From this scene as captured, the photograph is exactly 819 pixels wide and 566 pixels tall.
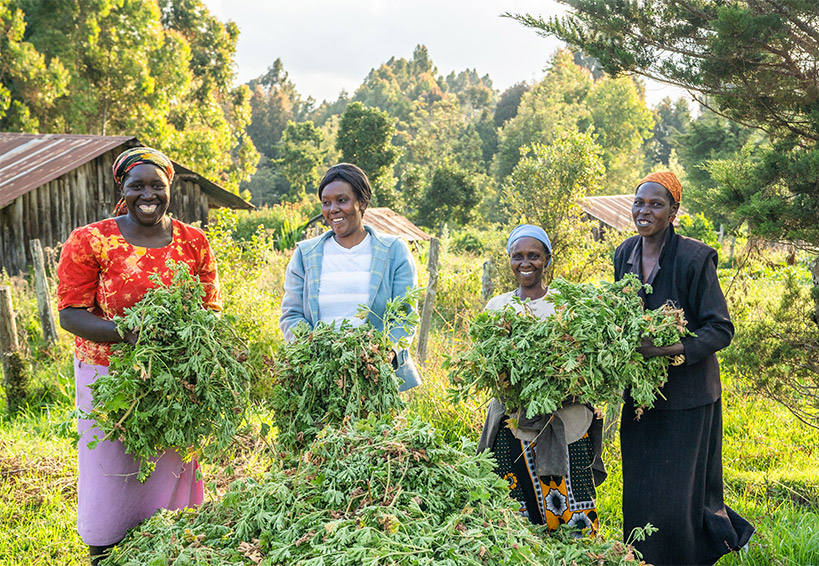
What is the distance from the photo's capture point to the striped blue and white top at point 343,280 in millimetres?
3227

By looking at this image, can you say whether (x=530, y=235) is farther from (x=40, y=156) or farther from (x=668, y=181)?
(x=40, y=156)

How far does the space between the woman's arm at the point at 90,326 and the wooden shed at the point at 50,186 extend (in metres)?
12.4

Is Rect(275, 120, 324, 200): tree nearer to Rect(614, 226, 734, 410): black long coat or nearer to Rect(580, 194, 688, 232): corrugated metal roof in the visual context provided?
Rect(580, 194, 688, 232): corrugated metal roof

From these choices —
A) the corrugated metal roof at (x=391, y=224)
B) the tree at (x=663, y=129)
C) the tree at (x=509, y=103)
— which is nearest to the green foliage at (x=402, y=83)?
the tree at (x=509, y=103)

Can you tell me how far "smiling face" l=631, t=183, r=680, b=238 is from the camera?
3.08m

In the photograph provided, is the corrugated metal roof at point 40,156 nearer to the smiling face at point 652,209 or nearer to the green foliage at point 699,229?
the smiling face at point 652,209

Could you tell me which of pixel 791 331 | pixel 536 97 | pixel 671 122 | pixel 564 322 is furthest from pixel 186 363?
pixel 671 122

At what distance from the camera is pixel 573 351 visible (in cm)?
265

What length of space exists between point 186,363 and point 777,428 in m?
5.81

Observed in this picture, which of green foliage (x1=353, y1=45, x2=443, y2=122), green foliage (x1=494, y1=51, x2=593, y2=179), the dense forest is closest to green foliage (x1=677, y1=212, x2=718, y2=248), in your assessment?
the dense forest

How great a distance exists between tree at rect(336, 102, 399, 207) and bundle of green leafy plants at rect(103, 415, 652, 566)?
21.6 metres

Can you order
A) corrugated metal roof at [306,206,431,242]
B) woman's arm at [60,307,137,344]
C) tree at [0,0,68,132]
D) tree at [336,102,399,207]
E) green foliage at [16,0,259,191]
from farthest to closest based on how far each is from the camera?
green foliage at [16,0,259,191] < tree at [336,102,399,207] < tree at [0,0,68,132] < corrugated metal roof at [306,206,431,242] < woman's arm at [60,307,137,344]

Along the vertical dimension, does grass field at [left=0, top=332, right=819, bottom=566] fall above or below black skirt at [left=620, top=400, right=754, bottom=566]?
below

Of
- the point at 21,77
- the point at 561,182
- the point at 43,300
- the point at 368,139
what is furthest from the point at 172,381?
the point at 21,77
